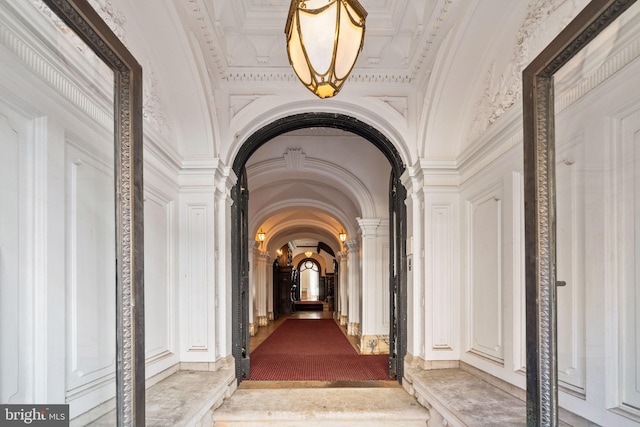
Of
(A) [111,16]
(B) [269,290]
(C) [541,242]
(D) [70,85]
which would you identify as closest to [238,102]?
(A) [111,16]

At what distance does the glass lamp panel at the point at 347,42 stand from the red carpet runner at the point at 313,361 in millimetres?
4751

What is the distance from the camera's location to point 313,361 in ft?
26.7

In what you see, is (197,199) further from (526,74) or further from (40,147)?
(526,74)

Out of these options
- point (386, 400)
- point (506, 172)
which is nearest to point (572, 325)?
point (506, 172)

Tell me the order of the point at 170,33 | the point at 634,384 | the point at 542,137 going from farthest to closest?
the point at 170,33
the point at 542,137
the point at 634,384

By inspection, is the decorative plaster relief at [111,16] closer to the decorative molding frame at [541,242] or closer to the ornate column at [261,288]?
the decorative molding frame at [541,242]

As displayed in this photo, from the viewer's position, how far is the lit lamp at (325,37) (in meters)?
2.39

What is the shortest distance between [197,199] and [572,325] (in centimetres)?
392

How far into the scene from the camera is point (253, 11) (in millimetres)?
4508

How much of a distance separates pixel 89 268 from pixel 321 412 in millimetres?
2960

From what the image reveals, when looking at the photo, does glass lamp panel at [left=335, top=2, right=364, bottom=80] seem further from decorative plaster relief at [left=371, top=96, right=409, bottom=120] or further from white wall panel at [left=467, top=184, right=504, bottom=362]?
decorative plaster relief at [left=371, top=96, right=409, bottom=120]

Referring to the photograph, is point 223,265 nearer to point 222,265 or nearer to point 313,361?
point 222,265

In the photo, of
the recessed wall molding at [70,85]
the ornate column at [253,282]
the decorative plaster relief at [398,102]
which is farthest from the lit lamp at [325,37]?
the ornate column at [253,282]

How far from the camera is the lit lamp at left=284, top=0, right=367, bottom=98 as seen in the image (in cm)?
239
